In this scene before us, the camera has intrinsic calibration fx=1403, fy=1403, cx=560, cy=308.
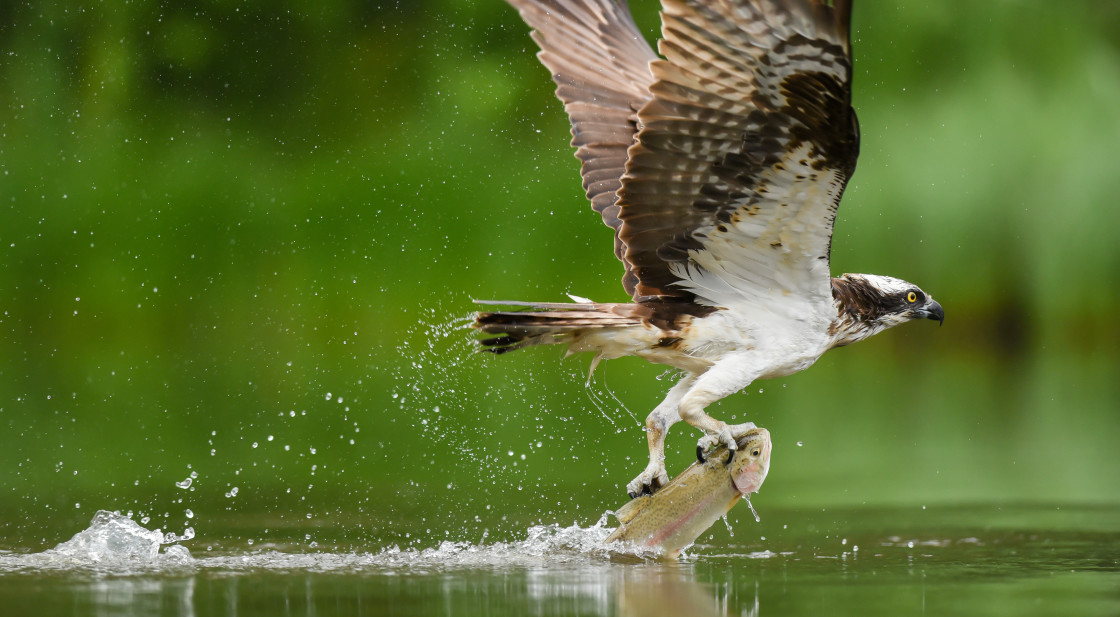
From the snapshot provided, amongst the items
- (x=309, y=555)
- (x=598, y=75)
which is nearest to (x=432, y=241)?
(x=598, y=75)

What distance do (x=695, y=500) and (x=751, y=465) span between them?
1.04ft

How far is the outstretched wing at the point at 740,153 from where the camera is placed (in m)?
5.82

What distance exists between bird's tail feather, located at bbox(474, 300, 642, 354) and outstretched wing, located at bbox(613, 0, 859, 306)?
28 centimetres

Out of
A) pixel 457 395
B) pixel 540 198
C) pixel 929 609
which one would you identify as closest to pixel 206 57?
pixel 540 198

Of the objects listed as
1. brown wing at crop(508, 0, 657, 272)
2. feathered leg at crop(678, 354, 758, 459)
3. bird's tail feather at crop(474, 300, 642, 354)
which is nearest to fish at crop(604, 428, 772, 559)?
feathered leg at crop(678, 354, 758, 459)

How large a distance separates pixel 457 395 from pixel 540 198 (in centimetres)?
604

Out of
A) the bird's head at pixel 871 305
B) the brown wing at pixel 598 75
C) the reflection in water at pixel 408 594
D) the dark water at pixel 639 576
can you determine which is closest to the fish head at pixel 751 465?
the dark water at pixel 639 576

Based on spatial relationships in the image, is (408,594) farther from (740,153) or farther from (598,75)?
(598,75)

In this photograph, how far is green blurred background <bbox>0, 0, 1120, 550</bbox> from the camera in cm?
1156

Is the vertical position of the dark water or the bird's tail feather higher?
the bird's tail feather

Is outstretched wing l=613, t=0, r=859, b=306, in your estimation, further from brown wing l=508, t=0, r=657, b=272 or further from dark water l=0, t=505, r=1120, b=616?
dark water l=0, t=505, r=1120, b=616

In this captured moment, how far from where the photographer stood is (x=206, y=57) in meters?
Answer: 21.8

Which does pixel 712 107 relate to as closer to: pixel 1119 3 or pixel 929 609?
pixel 929 609

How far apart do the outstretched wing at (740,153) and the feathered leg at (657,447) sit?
556 millimetres
